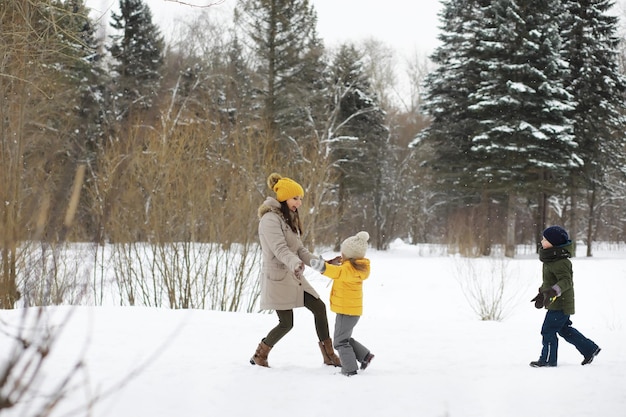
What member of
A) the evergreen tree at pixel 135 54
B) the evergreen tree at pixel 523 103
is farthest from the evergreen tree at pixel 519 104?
the evergreen tree at pixel 135 54

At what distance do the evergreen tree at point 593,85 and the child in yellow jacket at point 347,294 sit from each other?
21.5 metres

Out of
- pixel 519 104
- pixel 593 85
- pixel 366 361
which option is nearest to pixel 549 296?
pixel 366 361

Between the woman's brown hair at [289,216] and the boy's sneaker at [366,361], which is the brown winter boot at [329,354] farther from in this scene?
the woman's brown hair at [289,216]

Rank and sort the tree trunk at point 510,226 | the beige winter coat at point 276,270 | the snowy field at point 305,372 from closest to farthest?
1. the snowy field at point 305,372
2. the beige winter coat at point 276,270
3. the tree trunk at point 510,226

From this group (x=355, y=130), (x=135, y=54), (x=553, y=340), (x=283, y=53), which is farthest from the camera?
(x=355, y=130)

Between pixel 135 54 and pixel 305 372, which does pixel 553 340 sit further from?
pixel 135 54

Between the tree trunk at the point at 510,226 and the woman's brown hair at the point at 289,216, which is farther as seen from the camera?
the tree trunk at the point at 510,226

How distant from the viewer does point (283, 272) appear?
4.77 m

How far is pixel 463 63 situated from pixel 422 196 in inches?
732

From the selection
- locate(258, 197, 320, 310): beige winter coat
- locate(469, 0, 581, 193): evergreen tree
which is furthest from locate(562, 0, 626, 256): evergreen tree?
locate(258, 197, 320, 310): beige winter coat

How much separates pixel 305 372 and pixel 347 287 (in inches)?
32.2

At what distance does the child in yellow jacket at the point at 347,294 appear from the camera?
4566 millimetres

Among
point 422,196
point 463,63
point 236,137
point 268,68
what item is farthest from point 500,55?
point 422,196

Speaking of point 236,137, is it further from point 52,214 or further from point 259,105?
point 259,105
